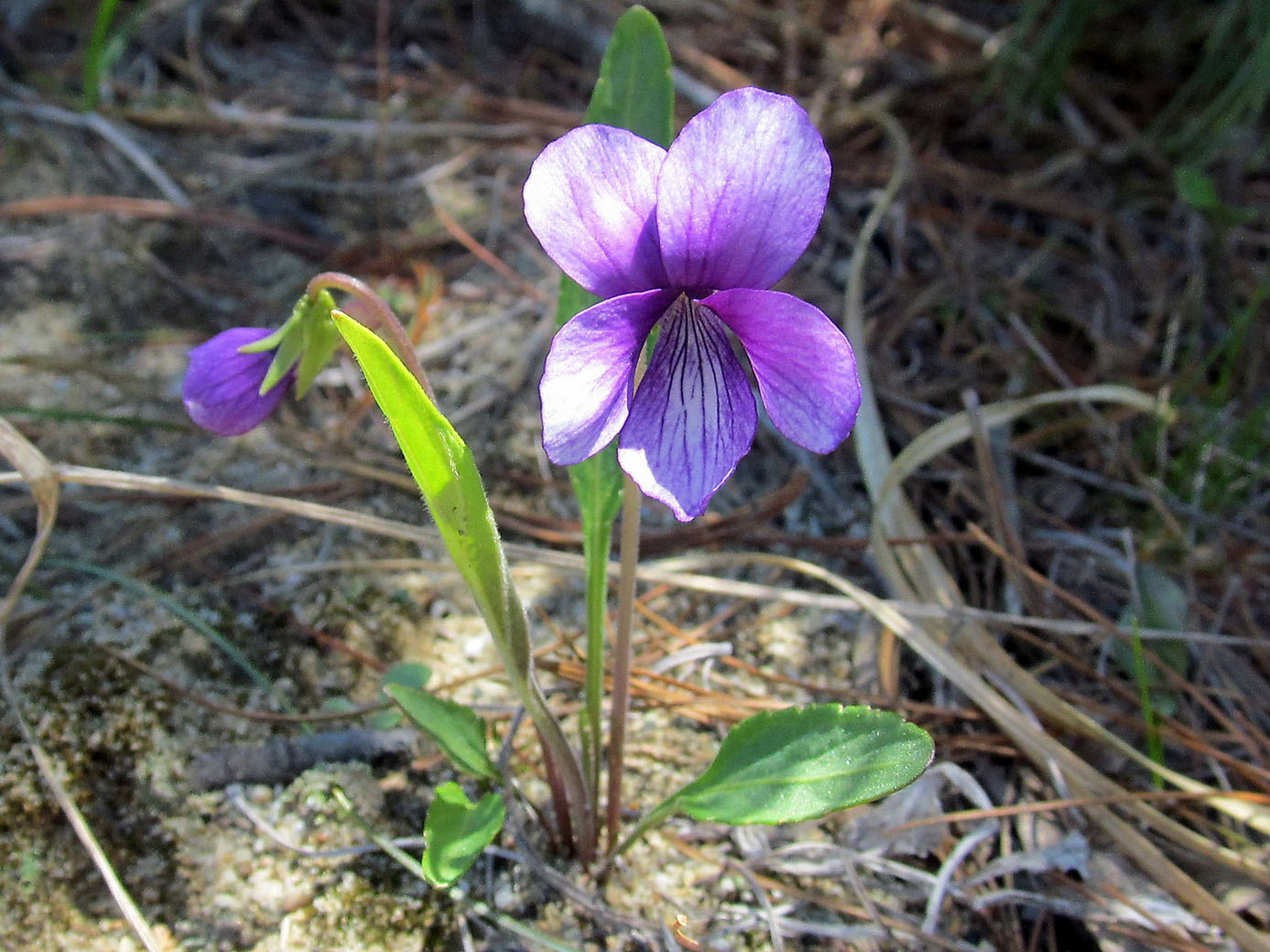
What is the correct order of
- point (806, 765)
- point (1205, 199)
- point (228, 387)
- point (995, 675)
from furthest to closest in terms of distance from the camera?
point (1205, 199)
point (995, 675)
point (228, 387)
point (806, 765)

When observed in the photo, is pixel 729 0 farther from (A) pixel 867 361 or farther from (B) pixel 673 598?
(B) pixel 673 598

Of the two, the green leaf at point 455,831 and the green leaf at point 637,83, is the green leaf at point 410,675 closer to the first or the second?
the green leaf at point 455,831

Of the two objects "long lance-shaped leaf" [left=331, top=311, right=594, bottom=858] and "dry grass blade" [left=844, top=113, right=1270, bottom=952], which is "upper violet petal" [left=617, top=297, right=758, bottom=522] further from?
"dry grass blade" [left=844, top=113, right=1270, bottom=952]

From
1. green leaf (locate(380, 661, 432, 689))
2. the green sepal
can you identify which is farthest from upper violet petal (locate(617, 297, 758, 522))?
green leaf (locate(380, 661, 432, 689))

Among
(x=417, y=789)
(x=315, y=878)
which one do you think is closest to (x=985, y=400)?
(x=417, y=789)

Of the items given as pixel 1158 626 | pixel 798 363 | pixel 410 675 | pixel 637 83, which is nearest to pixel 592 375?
pixel 798 363

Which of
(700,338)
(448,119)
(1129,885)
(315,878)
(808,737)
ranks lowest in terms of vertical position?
(315,878)

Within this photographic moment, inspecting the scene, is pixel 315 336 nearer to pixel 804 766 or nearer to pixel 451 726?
pixel 451 726
